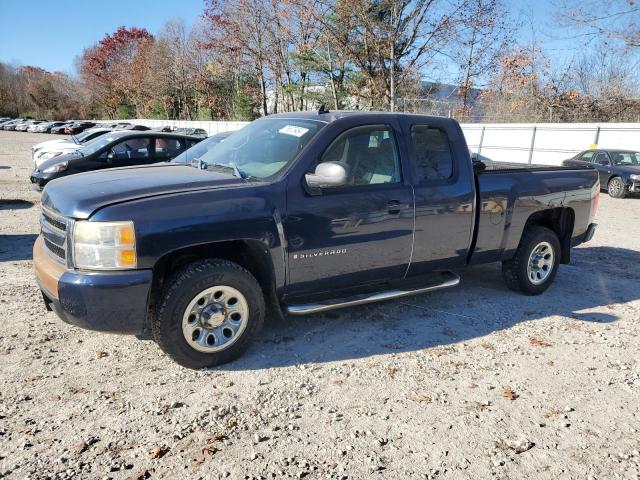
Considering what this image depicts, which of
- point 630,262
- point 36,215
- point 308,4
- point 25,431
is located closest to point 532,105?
point 308,4

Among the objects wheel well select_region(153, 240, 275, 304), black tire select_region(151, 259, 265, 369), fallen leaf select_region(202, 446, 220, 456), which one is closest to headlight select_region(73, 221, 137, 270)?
wheel well select_region(153, 240, 275, 304)

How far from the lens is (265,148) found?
175 inches

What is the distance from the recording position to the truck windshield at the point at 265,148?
4211mm

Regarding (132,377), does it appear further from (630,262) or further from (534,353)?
(630,262)

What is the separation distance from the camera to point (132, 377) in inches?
146

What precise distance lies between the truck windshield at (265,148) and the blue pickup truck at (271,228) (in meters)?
0.02

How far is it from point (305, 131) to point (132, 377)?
2.36 metres

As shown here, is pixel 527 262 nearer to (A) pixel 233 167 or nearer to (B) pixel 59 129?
(A) pixel 233 167

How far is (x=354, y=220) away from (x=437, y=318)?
1.54m

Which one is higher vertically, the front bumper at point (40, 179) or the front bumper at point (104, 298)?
the front bumper at point (104, 298)

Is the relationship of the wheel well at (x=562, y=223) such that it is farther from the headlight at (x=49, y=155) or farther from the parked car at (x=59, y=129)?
the parked car at (x=59, y=129)

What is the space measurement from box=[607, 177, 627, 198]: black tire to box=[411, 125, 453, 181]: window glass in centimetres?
1325

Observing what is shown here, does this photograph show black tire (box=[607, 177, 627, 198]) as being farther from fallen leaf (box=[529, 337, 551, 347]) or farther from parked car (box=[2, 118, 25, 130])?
parked car (box=[2, 118, 25, 130])

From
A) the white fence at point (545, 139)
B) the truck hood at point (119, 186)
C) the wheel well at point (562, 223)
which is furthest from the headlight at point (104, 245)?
the white fence at point (545, 139)
